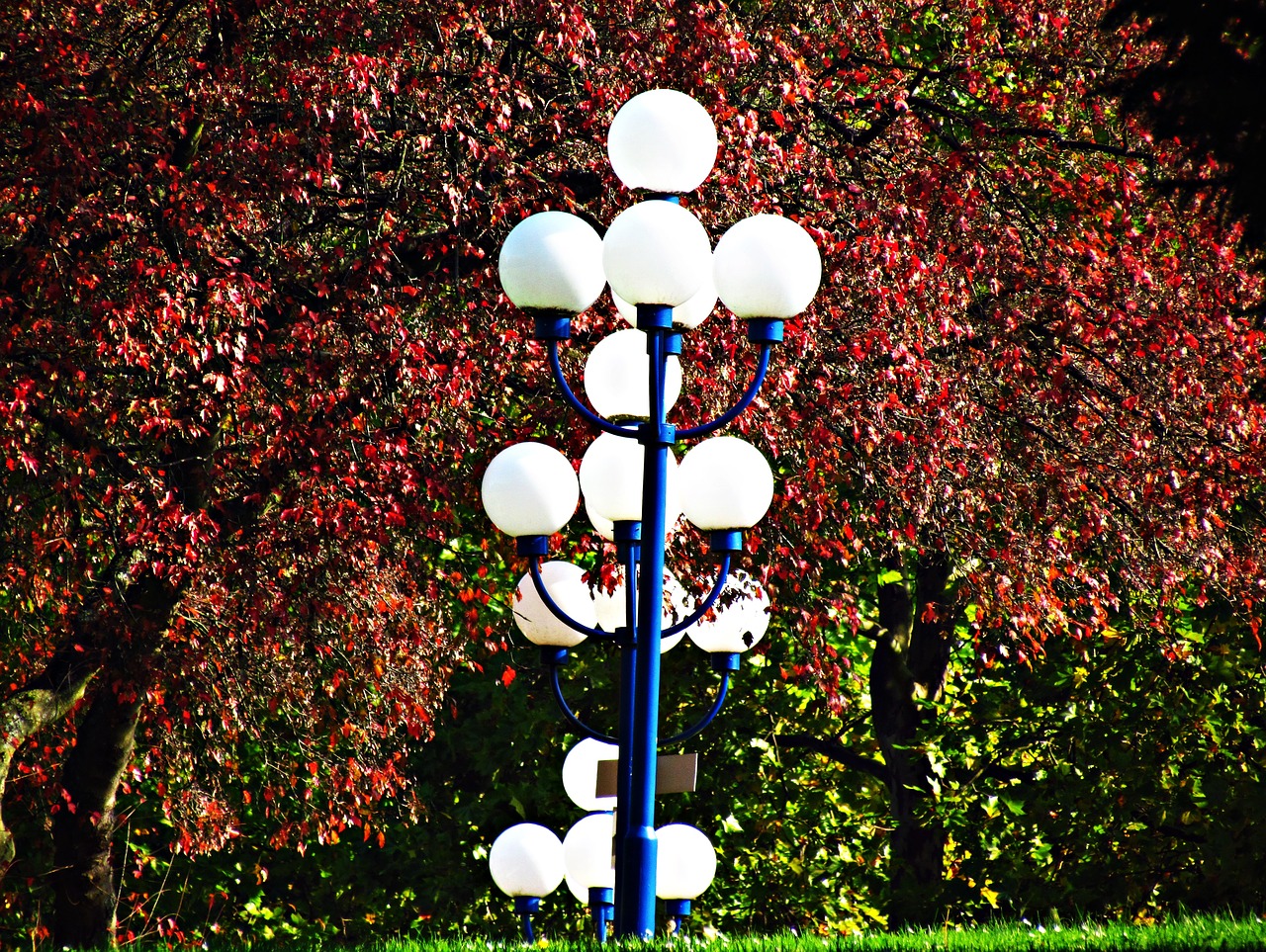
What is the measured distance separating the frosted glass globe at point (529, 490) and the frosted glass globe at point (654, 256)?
0.90m

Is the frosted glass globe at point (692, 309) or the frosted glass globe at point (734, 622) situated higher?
the frosted glass globe at point (692, 309)

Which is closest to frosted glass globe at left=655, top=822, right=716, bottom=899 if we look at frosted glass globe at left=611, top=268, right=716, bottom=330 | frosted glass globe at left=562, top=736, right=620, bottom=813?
frosted glass globe at left=562, top=736, right=620, bottom=813

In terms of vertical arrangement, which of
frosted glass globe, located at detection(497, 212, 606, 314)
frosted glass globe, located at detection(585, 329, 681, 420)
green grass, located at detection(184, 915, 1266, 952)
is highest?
frosted glass globe, located at detection(497, 212, 606, 314)

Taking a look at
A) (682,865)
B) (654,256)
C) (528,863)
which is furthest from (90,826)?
(654,256)

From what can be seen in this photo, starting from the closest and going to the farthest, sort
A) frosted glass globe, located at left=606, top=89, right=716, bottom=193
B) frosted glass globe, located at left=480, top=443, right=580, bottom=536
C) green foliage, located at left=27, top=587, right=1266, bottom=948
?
frosted glass globe, located at left=606, top=89, right=716, bottom=193, frosted glass globe, located at left=480, top=443, right=580, bottom=536, green foliage, located at left=27, top=587, right=1266, bottom=948

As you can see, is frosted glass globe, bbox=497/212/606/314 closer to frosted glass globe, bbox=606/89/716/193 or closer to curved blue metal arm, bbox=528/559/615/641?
frosted glass globe, bbox=606/89/716/193

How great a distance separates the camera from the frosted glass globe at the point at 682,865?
7305 mm

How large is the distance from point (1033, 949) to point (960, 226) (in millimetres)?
5356

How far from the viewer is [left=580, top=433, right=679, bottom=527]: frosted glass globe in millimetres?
6379

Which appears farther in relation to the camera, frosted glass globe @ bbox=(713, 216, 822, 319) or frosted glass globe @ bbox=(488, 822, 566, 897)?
frosted glass globe @ bbox=(488, 822, 566, 897)

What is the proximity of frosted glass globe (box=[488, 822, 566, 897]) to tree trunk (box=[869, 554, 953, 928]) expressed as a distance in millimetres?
7013

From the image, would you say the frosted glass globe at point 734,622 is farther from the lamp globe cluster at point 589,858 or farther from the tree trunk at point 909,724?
the tree trunk at point 909,724

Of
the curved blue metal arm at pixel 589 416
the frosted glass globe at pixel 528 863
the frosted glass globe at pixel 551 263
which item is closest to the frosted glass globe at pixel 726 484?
the curved blue metal arm at pixel 589 416

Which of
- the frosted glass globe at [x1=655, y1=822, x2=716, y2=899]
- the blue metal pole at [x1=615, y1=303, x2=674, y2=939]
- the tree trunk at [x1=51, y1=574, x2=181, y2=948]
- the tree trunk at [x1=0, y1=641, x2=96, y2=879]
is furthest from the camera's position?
the tree trunk at [x1=51, y1=574, x2=181, y2=948]
